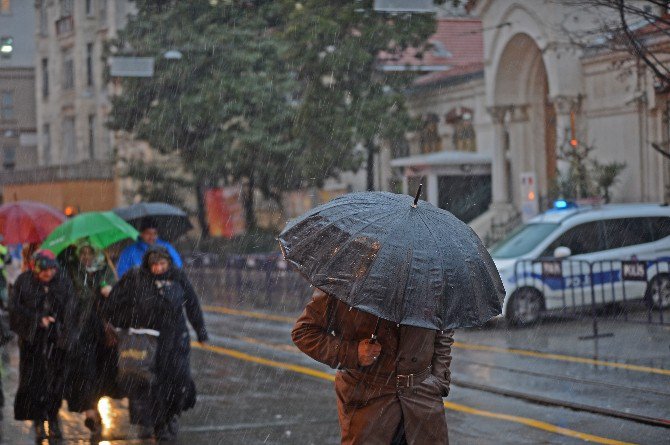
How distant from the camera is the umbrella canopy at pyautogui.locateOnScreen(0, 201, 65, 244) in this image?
1444 centimetres

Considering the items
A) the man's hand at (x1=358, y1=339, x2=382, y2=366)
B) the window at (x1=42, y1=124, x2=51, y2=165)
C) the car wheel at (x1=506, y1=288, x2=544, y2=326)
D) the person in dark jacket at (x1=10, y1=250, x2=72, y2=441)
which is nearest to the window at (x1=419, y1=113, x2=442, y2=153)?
the car wheel at (x1=506, y1=288, x2=544, y2=326)

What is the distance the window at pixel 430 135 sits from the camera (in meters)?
35.5

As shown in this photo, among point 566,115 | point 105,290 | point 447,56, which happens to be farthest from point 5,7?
point 105,290

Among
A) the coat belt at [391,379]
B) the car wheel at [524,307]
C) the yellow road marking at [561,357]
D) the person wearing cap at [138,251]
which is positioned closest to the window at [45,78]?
the car wheel at [524,307]

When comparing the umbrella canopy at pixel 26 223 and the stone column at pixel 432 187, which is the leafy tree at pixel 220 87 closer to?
the stone column at pixel 432 187

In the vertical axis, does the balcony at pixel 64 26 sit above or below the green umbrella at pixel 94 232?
above

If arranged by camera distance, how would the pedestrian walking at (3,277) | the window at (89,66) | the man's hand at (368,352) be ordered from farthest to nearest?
the window at (89,66) → the pedestrian walking at (3,277) → the man's hand at (368,352)

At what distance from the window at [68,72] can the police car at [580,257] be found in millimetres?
43393

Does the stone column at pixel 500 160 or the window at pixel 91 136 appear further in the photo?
the window at pixel 91 136

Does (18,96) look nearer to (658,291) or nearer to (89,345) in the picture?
(658,291)

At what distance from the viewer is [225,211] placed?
41969 millimetres

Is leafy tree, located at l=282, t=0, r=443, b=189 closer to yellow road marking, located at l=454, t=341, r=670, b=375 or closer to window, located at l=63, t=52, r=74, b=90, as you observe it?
yellow road marking, located at l=454, t=341, r=670, b=375

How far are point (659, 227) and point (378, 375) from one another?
47.5 feet

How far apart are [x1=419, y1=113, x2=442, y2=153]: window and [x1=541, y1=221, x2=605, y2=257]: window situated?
661 inches
